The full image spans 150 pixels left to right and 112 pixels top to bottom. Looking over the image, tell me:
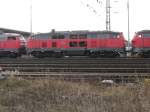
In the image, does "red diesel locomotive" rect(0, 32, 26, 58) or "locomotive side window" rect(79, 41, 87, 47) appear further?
"red diesel locomotive" rect(0, 32, 26, 58)

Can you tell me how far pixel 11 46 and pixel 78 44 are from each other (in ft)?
20.5

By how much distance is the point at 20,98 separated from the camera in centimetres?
1144

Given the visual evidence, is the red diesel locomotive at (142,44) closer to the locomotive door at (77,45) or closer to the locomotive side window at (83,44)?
the locomotive side window at (83,44)

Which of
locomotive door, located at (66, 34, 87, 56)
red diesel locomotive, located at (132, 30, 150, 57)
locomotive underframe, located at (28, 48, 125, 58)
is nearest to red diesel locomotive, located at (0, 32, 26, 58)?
locomotive underframe, located at (28, 48, 125, 58)

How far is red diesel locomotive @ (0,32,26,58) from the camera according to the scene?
4076cm

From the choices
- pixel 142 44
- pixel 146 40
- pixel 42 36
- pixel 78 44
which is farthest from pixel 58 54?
pixel 146 40

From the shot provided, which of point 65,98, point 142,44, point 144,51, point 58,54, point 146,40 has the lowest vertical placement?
point 65,98

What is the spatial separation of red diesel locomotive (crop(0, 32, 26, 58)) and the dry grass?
26587mm

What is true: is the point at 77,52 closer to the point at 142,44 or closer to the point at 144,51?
the point at 142,44

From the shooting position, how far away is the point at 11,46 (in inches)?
1610

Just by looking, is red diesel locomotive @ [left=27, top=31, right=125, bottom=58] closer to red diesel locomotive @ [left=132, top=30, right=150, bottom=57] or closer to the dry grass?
red diesel locomotive @ [left=132, top=30, right=150, bottom=57]

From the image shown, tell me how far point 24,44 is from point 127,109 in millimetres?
34007

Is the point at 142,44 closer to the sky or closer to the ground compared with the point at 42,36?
closer to the ground

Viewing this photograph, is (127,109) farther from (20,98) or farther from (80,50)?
(80,50)
